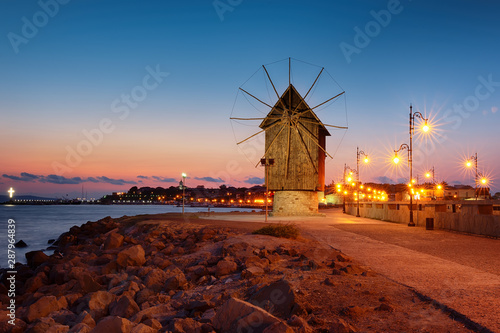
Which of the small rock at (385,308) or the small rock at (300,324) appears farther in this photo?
the small rock at (385,308)

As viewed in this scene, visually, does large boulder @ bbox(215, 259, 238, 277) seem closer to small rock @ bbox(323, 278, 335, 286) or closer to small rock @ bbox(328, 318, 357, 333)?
small rock @ bbox(323, 278, 335, 286)

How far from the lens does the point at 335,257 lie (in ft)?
38.5

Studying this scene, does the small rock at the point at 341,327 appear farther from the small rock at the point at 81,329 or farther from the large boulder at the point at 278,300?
the small rock at the point at 81,329

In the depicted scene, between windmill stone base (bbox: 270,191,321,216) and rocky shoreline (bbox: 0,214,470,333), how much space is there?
84.0 feet

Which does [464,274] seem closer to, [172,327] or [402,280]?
[402,280]

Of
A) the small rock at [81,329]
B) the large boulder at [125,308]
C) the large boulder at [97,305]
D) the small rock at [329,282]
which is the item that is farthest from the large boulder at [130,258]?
the small rock at [329,282]

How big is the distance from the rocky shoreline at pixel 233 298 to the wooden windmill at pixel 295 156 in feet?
84.0

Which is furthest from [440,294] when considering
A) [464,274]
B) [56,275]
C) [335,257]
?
Answer: [56,275]

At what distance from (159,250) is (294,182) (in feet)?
81.0

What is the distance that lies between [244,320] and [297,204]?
35.9 meters

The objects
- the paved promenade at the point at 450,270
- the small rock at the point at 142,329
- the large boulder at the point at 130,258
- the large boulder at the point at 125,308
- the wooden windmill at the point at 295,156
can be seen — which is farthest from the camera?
the wooden windmill at the point at 295,156

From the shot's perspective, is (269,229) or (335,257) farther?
(269,229)

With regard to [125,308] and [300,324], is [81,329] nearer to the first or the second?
[125,308]

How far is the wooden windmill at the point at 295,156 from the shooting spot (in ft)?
133
